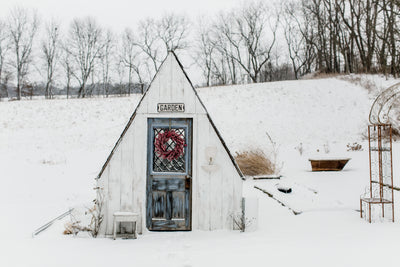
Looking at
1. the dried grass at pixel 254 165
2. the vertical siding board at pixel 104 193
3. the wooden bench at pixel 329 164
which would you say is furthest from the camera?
the dried grass at pixel 254 165

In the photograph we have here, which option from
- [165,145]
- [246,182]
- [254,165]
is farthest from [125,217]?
[254,165]

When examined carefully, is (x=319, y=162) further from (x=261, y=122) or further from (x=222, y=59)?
(x=222, y=59)

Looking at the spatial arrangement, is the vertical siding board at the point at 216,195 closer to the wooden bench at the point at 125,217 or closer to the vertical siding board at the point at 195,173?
the vertical siding board at the point at 195,173

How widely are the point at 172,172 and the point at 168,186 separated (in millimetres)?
300

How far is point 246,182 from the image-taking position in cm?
1145

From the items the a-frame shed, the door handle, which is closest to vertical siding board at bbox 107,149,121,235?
the a-frame shed

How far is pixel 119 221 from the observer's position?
18.0 ft

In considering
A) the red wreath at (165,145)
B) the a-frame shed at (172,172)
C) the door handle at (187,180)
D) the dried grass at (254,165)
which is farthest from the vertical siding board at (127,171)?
the dried grass at (254,165)

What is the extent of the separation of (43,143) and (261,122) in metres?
15.1

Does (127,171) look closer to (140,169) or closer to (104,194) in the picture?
(140,169)

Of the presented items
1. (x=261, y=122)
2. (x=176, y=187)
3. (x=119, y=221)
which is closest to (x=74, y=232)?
(x=119, y=221)

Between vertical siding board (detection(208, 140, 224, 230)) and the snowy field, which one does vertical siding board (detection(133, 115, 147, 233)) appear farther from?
vertical siding board (detection(208, 140, 224, 230))

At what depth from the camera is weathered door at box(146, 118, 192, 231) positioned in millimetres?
5867

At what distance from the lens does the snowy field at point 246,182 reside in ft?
15.5
